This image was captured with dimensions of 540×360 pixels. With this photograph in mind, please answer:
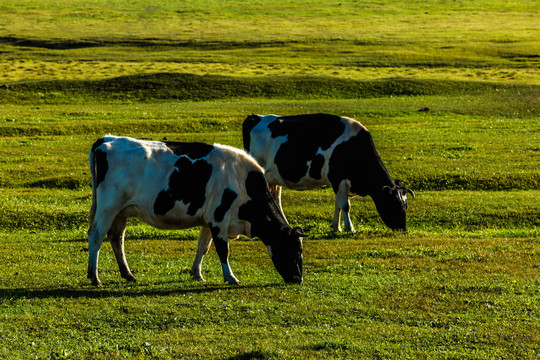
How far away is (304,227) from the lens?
77.4ft

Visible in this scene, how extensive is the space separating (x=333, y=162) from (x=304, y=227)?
8.27 ft

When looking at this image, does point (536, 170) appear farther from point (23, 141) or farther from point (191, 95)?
point (191, 95)

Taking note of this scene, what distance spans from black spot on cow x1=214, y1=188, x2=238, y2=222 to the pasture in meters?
1.36

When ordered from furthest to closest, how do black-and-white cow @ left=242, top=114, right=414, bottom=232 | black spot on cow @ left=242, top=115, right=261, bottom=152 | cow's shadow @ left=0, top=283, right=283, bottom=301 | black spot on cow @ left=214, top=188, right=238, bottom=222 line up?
black spot on cow @ left=242, top=115, right=261, bottom=152
black-and-white cow @ left=242, top=114, right=414, bottom=232
black spot on cow @ left=214, top=188, right=238, bottom=222
cow's shadow @ left=0, top=283, right=283, bottom=301

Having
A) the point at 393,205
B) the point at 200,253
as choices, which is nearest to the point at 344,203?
the point at 393,205

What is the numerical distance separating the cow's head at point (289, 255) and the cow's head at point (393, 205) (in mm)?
6499

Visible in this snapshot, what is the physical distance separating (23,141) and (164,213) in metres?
25.3

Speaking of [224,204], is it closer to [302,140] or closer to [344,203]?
[344,203]

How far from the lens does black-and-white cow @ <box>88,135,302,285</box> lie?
601 inches

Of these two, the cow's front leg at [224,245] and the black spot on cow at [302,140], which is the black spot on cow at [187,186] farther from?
the black spot on cow at [302,140]

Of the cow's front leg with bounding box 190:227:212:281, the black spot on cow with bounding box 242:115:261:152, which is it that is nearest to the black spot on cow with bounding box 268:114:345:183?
the black spot on cow with bounding box 242:115:261:152

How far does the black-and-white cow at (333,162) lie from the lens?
21828mm

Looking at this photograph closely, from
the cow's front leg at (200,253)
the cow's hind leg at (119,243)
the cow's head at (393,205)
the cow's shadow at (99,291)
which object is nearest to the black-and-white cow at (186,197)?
the cow's hind leg at (119,243)

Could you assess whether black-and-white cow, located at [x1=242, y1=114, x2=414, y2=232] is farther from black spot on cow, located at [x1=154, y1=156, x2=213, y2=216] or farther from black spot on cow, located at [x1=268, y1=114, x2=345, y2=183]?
black spot on cow, located at [x1=154, y1=156, x2=213, y2=216]
